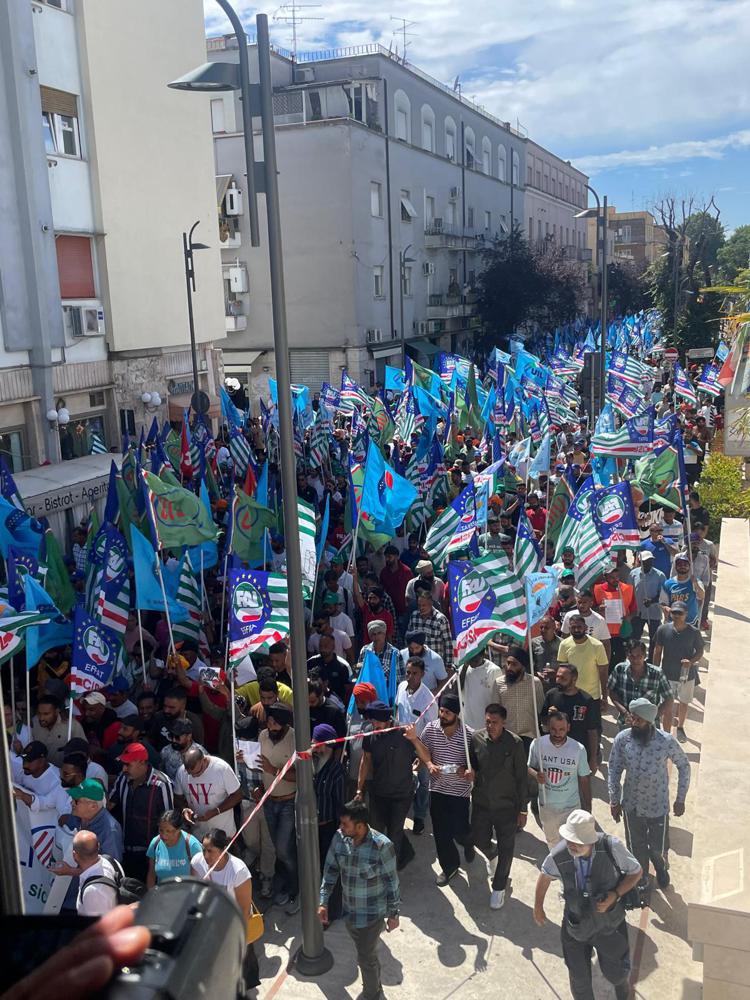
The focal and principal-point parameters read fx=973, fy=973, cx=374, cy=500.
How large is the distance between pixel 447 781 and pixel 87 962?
5936 millimetres

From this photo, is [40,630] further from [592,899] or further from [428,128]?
[428,128]

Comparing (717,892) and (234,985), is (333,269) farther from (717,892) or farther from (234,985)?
(234,985)

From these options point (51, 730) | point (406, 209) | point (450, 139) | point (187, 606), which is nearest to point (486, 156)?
point (450, 139)

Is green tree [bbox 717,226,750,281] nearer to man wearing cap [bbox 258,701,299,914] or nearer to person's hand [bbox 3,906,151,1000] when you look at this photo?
man wearing cap [bbox 258,701,299,914]

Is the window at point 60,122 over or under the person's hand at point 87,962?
over

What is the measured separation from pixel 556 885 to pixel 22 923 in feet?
20.2

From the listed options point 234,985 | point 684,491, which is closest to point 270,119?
Answer: point 234,985

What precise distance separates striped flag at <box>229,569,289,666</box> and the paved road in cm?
198

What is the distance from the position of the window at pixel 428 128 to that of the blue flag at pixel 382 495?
34.2 m

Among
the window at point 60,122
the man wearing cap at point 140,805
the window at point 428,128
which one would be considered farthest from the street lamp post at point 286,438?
the window at point 428,128

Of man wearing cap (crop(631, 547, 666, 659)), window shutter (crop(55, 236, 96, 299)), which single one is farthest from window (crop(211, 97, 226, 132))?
man wearing cap (crop(631, 547, 666, 659))

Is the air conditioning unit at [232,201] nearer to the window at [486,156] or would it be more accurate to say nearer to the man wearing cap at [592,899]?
the window at [486,156]

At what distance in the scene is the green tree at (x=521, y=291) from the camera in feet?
148

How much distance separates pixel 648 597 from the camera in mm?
10031
